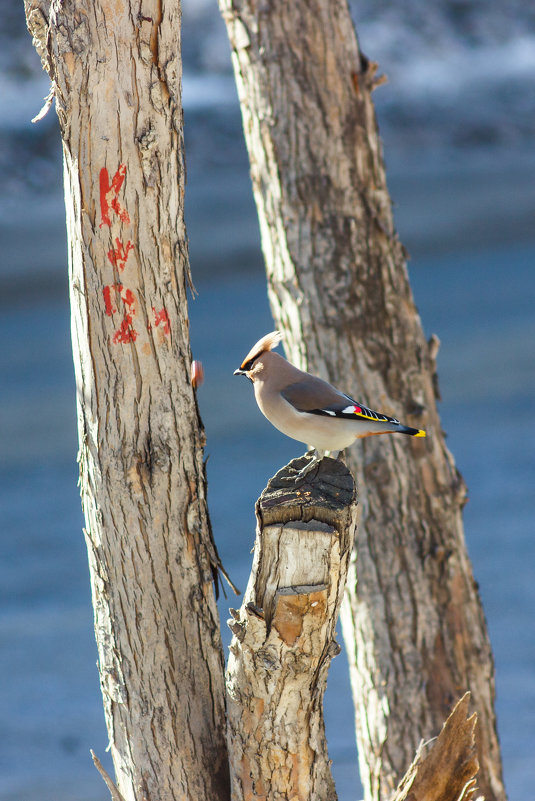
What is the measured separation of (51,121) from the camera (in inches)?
453

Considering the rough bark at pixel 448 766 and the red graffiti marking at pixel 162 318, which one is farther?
the rough bark at pixel 448 766

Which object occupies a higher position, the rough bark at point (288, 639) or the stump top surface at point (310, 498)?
the stump top surface at point (310, 498)

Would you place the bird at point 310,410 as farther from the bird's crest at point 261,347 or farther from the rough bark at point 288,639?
the rough bark at point 288,639

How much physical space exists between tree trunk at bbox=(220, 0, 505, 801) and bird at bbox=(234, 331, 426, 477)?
0.90 m

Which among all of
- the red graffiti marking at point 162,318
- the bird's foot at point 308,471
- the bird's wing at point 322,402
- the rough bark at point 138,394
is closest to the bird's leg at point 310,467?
the bird's foot at point 308,471

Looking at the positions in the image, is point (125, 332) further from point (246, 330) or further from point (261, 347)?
point (246, 330)

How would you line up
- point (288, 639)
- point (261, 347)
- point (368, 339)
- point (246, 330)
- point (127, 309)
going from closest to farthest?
1. point (288, 639)
2. point (127, 309)
3. point (261, 347)
4. point (368, 339)
5. point (246, 330)

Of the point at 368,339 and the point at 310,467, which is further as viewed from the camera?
the point at 368,339

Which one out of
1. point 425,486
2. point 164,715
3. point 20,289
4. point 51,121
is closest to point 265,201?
point 425,486

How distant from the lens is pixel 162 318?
218 centimetres

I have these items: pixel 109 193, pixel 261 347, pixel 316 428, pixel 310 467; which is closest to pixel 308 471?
pixel 310 467

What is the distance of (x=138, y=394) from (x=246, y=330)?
8720 millimetres

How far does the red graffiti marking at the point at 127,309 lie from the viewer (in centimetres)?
212

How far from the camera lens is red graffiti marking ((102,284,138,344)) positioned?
2125mm
